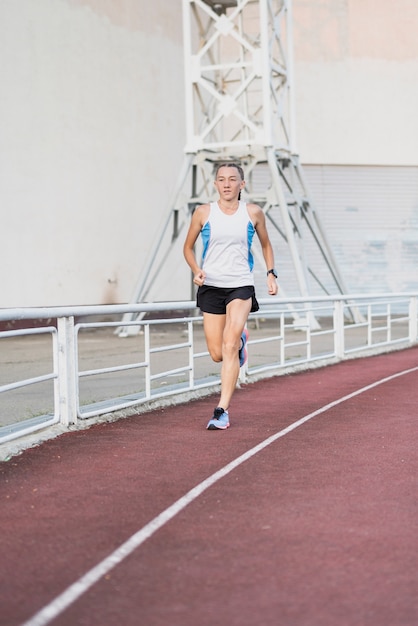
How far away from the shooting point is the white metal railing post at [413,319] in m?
22.7

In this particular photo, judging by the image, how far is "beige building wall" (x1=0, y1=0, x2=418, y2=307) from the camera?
26.0 m

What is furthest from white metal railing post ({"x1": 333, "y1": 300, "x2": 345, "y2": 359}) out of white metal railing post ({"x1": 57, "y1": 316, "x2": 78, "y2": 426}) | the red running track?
white metal railing post ({"x1": 57, "y1": 316, "x2": 78, "y2": 426})

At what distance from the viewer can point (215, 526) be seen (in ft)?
18.7

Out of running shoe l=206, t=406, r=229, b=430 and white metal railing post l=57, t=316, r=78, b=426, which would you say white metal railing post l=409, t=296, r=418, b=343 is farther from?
white metal railing post l=57, t=316, r=78, b=426

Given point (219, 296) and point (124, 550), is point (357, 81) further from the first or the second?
point (124, 550)

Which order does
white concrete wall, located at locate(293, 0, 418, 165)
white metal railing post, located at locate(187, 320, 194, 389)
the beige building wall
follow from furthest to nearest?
1. white concrete wall, located at locate(293, 0, 418, 165)
2. the beige building wall
3. white metal railing post, located at locate(187, 320, 194, 389)

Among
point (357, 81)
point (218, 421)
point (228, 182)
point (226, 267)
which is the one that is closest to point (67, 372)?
point (218, 421)

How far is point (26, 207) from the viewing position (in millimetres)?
26250

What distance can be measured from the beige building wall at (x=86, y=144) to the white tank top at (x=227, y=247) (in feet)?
55.6

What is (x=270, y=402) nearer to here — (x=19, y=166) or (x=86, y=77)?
(x=19, y=166)

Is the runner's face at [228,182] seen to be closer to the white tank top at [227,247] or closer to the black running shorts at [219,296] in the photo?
the white tank top at [227,247]

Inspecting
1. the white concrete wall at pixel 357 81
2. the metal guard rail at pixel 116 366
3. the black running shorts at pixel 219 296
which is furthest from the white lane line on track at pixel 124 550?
the white concrete wall at pixel 357 81

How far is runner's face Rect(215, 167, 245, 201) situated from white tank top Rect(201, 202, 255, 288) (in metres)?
0.15

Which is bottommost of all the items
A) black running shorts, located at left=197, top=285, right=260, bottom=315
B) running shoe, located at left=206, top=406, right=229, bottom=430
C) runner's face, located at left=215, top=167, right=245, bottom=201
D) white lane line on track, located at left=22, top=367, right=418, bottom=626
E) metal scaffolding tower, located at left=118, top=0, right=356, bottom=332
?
running shoe, located at left=206, top=406, right=229, bottom=430
